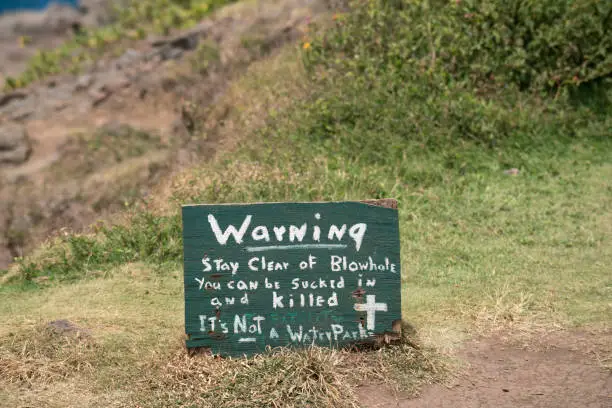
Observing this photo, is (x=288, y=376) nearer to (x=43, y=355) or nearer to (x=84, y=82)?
(x=43, y=355)

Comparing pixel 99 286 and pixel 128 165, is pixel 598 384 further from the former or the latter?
pixel 128 165

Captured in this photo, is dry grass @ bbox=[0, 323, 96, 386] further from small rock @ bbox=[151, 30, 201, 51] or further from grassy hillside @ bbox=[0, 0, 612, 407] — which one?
small rock @ bbox=[151, 30, 201, 51]

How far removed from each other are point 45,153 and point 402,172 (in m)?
6.75

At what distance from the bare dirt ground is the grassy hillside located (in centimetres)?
15

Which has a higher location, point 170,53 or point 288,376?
point 170,53

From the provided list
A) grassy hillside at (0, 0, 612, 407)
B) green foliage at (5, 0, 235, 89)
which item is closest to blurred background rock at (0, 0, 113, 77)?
green foliage at (5, 0, 235, 89)

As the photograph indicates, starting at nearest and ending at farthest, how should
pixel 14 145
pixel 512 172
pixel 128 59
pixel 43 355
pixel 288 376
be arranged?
1. pixel 288 376
2. pixel 43 355
3. pixel 512 172
4. pixel 14 145
5. pixel 128 59

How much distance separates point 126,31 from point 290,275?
12.2 m

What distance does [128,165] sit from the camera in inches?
428

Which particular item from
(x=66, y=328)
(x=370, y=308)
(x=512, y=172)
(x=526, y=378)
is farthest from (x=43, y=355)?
(x=512, y=172)

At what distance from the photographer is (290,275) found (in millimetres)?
4473

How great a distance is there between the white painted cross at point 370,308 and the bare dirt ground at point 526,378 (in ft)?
1.26

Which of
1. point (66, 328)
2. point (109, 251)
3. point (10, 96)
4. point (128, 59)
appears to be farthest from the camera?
point (10, 96)

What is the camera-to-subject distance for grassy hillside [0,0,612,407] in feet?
14.7
